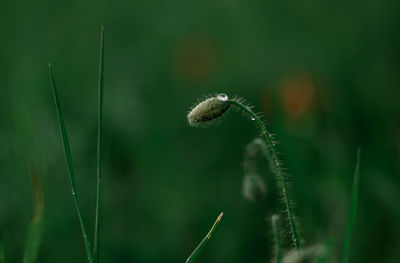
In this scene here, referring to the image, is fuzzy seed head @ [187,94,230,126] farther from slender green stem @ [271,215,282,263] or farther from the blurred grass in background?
the blurred grass in background

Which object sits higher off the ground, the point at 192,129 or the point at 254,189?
the point at 254,189

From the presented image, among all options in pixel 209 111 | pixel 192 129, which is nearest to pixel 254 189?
pixel 209 111

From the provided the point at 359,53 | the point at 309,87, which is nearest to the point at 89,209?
the point at 309,87

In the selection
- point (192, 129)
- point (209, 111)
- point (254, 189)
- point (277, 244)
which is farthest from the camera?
point (192, 129)

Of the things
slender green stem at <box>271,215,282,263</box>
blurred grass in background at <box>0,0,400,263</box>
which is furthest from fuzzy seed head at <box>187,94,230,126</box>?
blurred grass in background at <box>0,0,400,263</box>

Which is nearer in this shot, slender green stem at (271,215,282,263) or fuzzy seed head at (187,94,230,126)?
slender green stem at (271,215,282,263)

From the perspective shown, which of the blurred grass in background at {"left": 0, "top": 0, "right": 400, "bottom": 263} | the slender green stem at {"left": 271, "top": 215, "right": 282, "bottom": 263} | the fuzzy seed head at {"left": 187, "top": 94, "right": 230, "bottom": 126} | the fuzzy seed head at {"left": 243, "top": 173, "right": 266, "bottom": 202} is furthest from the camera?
the blurred grass in background at {"left": 0, "top": 0, "right": 400, "bottom": 263}

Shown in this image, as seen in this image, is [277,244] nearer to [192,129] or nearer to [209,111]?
[209,111]

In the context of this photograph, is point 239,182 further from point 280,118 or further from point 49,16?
point 49,16
